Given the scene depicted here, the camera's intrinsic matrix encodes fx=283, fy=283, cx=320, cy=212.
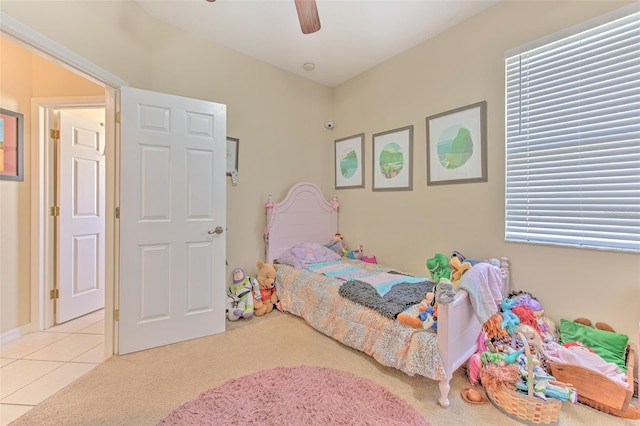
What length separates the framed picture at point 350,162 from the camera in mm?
3678

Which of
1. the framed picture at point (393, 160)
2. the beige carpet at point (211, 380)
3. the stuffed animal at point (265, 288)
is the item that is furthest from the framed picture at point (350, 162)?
the beige carpet at point (211, 380)

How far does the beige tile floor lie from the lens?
5.59ft

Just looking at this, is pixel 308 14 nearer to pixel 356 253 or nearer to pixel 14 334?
pixel 356 253

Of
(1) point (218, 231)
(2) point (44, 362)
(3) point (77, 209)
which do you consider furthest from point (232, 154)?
(2) point (44, 362)

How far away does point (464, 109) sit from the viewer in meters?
2.59

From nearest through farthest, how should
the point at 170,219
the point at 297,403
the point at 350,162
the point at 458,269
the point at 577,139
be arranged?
the point at 297,403 < the point at 577,139 < the point at 458,269 < the point at 170,219 < the point at 350,162

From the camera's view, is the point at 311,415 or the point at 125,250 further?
the point at 125,250

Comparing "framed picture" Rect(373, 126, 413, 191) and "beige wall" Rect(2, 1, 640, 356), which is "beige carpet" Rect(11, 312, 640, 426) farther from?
"framed picture" Rect(373, 126, 413, 191)

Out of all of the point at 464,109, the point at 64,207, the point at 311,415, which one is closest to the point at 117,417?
the point at 311,415

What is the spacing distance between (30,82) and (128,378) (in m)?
2.74

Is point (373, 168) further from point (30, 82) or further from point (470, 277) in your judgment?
point (30, 82)

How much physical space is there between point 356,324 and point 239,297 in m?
1.36

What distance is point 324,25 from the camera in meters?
2.66

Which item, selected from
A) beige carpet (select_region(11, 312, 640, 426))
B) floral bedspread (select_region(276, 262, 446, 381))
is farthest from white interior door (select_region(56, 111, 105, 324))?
floral bedspread (select_region(276, 262, 446, 381))
